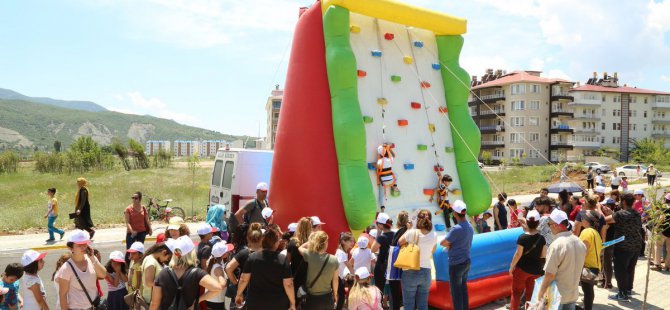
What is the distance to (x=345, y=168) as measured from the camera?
921 centimetres

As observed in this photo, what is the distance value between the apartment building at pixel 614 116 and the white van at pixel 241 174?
68.5m

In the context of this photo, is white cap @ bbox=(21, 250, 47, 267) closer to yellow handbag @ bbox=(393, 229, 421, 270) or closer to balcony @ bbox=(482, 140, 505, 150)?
yellow handbag @ bbox=(393, 229, 421, 270)

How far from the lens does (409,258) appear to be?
240 inches

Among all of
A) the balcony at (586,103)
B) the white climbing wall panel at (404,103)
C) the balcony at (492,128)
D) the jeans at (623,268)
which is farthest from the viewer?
the balcony at (586,103)

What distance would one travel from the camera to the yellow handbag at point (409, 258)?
6.09 meters

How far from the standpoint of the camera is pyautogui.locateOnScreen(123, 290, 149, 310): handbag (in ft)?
17.0

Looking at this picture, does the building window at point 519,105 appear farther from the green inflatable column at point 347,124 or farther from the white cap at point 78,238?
the white cap at point 78,238

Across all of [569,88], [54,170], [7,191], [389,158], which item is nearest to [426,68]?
[389,158]

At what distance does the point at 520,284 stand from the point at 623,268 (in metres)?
2.53

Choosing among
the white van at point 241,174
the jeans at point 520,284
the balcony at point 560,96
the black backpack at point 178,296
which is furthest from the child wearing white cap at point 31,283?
the balcony at point 560,96

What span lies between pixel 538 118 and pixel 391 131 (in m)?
62.6

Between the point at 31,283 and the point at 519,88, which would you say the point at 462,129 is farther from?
the point at 519,88

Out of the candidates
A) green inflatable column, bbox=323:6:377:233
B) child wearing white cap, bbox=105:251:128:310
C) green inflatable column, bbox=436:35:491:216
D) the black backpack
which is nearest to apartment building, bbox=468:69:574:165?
green inflatable column, bbox=436:35:491:216

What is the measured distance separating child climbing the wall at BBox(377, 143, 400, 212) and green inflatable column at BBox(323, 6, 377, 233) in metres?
0.45
